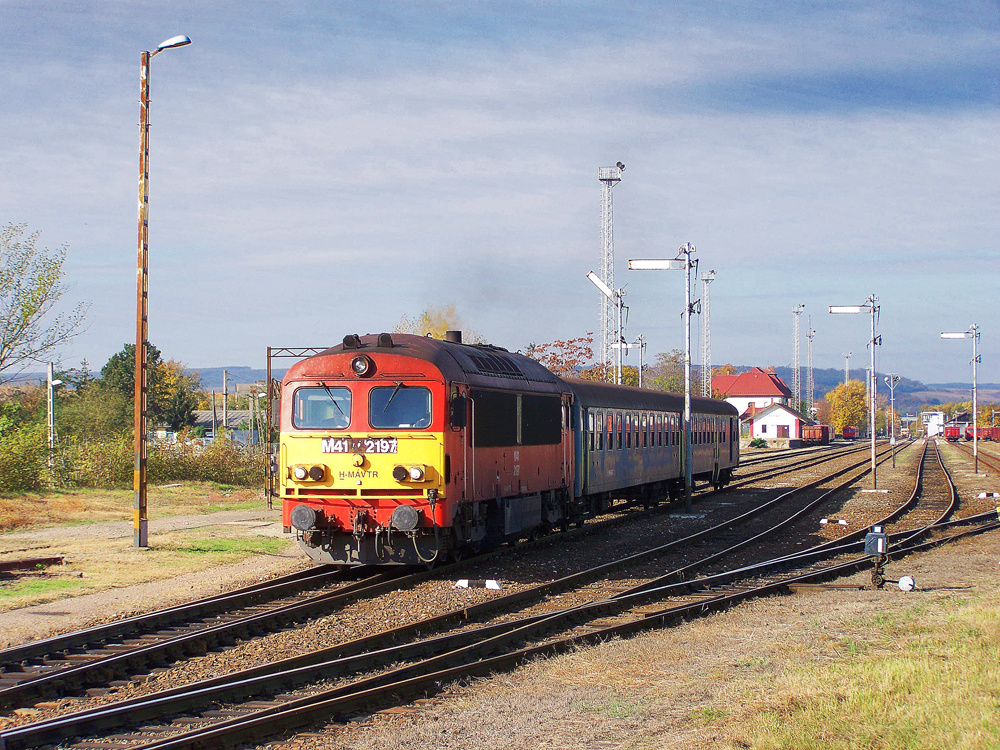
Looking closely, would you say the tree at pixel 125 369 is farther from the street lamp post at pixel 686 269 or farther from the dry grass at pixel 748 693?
the dry grass at pixel 748 693

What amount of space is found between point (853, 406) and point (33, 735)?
138471 mm

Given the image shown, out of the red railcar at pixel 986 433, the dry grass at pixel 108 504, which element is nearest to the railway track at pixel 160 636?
the dry grass at pixel 108 504

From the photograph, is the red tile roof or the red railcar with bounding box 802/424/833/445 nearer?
the red railcar with bounding box 802/424/833/445

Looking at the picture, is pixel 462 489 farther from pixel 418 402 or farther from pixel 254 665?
pixel 254 665

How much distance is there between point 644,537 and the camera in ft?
70.7

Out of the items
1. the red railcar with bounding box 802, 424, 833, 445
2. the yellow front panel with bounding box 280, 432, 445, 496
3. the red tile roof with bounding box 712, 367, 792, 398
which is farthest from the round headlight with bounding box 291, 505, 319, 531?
the red tile roof with bounding box 712, 367, 792, 398

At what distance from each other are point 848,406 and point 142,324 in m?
130

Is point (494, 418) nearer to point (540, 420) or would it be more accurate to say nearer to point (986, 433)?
point (540, 420)

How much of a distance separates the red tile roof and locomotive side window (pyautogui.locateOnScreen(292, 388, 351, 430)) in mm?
139284

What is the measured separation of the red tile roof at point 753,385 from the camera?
6019 inches

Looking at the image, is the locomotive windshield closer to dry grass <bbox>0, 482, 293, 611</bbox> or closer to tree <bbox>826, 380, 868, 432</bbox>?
dry grass <bbox>0, 482, 293, 611</bbox>

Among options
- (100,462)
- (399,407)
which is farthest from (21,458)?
(399,407)

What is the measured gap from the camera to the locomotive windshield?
14375 mm

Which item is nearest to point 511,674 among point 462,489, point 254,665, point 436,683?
point 436,683
